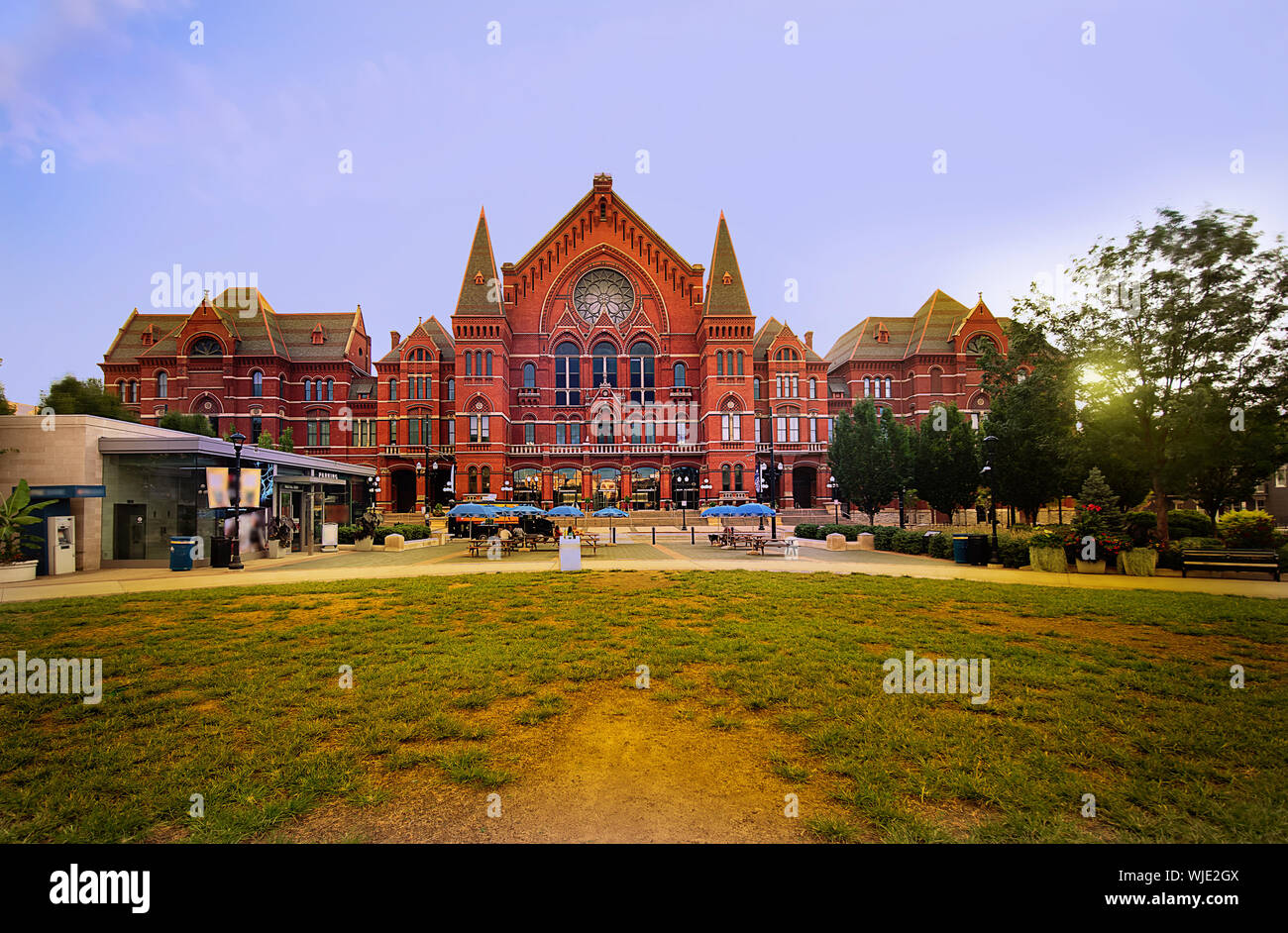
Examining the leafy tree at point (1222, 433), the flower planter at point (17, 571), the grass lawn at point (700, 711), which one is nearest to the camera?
the grass lawn at point (700, 711)

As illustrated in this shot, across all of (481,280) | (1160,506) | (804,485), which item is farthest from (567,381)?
(1160,506)

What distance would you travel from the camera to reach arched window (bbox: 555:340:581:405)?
184ft

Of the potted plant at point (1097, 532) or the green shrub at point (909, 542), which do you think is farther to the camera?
the green shrub at point (909, 542)

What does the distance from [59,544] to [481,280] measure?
42282 mm

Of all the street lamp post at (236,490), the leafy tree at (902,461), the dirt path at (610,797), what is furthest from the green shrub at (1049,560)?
the street lamp post at (236,490)

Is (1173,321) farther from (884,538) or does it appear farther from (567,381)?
(567,381)

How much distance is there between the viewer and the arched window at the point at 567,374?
56125mm

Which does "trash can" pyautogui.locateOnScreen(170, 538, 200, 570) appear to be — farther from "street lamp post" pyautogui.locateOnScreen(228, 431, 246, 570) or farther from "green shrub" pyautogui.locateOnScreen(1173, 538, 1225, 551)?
"green shrub" pyautogui.locateOnScreen(1173, 538, 1225, 551)

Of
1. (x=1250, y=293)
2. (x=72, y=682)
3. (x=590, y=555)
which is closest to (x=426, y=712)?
(x=72, y=682)

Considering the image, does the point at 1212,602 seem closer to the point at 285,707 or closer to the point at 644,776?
the point at 644,776

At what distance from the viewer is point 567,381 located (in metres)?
56.2

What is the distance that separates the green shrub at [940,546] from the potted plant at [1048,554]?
3.26 metres

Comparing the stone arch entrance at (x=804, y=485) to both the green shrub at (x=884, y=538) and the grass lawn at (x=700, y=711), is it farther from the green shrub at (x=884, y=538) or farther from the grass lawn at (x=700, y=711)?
the grass lawn at (x=700, y=711)
